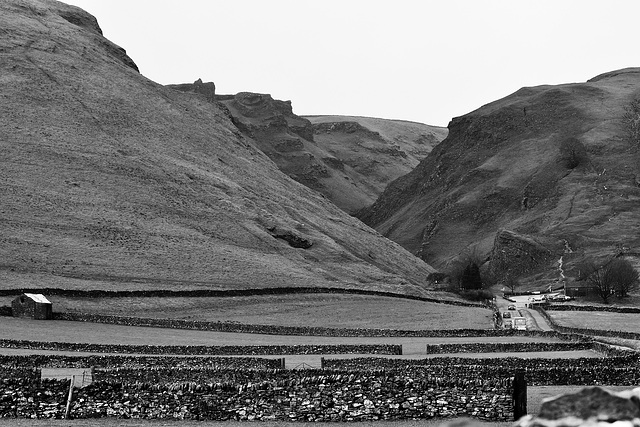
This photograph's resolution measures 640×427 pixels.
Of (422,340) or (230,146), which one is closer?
(422,340)

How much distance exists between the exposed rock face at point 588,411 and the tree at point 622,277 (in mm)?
124394

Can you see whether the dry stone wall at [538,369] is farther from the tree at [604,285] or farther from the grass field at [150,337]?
the tree at [604,285]

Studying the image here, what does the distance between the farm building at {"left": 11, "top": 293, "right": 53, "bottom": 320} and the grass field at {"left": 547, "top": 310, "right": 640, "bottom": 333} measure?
43.2 meters

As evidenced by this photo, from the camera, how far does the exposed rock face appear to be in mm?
9430

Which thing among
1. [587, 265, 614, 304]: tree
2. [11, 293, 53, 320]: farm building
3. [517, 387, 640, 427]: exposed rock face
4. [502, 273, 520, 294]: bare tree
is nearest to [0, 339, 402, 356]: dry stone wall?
[11, 293, 53, 320]: farm building

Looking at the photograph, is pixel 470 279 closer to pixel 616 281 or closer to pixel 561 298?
pixel 561 298

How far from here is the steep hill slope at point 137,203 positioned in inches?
4621

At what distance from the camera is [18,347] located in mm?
58094

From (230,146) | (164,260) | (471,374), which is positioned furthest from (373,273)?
(471,374)

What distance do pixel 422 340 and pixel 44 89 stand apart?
122 metres

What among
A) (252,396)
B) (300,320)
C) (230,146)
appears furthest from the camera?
(230,146)

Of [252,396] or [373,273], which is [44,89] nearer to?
[373,273]

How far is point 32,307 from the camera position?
262ft

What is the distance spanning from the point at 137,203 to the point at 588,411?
135220 millimetres
